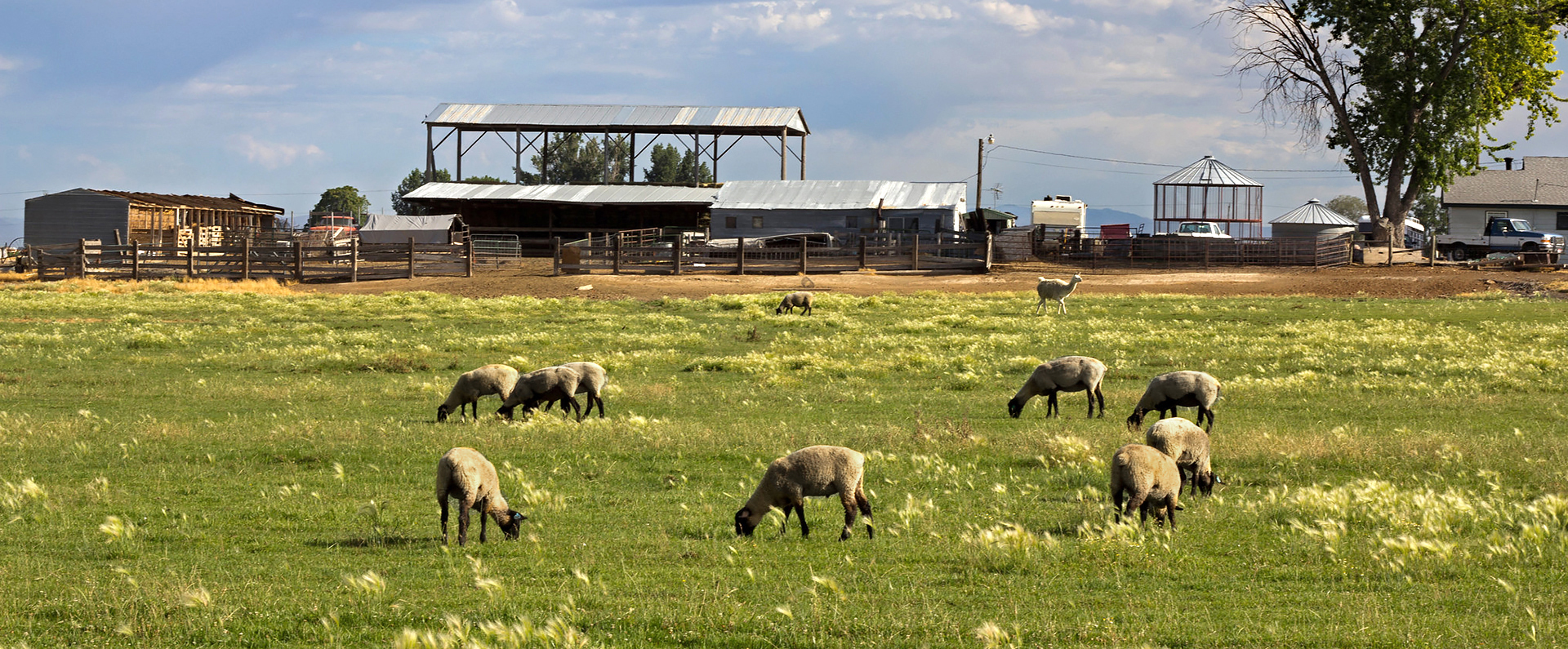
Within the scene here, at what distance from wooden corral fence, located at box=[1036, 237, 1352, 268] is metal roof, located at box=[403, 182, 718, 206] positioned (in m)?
24.0

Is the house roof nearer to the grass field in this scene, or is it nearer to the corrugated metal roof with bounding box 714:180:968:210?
the corrugated metal roof with bounding box 714:180:968:210

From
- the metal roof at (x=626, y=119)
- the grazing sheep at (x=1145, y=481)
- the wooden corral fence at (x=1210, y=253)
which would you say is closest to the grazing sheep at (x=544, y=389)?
the grazing sheep at (x=1145, y=481)

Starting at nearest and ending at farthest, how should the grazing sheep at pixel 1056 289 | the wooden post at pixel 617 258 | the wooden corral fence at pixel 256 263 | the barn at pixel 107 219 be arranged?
the grazing sheep at pixel 1056 289
the wooden corral fence at pixel 256 263
the wooden post at pixel 617 258
the barn at pixel 107 219

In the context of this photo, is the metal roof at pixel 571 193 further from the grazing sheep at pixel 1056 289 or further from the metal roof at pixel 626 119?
the grazing sheep at pixel 1056 289

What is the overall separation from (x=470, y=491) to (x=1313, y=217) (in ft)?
249

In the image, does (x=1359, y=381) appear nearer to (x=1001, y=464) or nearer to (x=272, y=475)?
(x=1001, y=464)

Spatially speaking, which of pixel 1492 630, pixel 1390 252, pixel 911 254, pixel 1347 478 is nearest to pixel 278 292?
pixel 911 254

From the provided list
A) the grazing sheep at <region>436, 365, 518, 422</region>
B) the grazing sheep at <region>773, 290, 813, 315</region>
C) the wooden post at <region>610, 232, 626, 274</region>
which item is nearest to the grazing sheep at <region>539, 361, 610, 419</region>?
the grazing sheep at <region>436, 365, 518, 422</region>

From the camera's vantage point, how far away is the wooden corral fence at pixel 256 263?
2056 inches

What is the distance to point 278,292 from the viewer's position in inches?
1796

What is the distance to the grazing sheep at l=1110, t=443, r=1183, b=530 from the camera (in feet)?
30.1

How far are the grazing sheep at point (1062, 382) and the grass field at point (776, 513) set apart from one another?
0.39 metres

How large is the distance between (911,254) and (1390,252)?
27.1 m

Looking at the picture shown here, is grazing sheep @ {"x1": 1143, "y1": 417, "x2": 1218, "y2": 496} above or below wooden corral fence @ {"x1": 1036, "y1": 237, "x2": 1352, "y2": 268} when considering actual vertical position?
below
